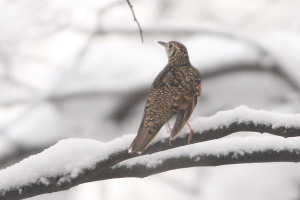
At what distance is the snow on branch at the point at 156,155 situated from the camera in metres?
2.90

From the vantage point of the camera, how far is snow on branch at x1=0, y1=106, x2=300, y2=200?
9.52ft

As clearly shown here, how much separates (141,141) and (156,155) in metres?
0.21

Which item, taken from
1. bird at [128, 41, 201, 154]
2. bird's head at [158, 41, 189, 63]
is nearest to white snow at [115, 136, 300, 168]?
bird at [128, 41, 201, 154]

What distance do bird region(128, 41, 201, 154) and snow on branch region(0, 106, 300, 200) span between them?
0.24 feet

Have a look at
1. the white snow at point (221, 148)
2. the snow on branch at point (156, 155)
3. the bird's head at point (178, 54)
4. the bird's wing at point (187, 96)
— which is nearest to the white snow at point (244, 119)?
the snow on branch at point (156, 155)

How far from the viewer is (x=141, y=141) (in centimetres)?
293

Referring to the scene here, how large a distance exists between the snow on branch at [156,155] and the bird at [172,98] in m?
0.07

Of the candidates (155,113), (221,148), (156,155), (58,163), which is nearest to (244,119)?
(221,148)

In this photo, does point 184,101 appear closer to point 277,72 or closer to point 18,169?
point 18,169

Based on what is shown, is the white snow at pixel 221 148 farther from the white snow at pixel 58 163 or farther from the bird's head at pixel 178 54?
the bird's head at pixel 178 54

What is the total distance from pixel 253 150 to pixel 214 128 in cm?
24

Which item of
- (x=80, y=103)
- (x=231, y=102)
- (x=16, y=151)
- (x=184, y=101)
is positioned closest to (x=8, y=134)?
(x=16, y=151)

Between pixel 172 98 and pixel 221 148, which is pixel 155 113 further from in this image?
pixel 221 148

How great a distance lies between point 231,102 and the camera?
8.74m
